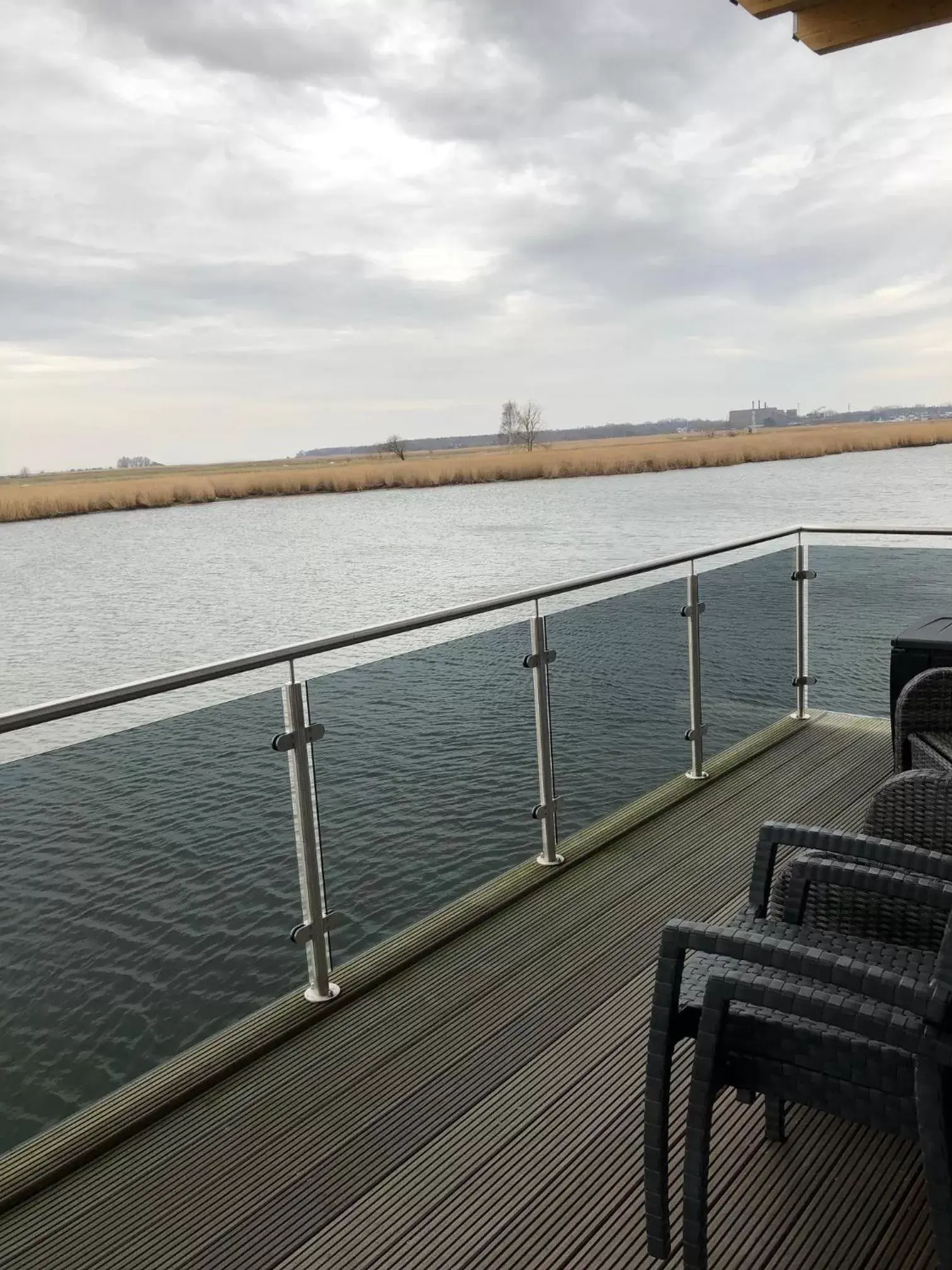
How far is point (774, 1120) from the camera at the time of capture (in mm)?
1857

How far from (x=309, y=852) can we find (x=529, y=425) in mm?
22107

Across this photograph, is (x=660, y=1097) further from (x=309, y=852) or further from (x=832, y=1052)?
(x=309, y=852)

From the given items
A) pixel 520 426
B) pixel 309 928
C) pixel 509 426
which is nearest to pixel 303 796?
pixel 309 928

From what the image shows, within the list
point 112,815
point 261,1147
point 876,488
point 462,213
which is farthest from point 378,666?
point 462,213

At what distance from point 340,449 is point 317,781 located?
22820 mm

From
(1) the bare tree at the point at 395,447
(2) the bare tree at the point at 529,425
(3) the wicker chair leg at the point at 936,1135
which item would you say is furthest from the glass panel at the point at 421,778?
(1) the bare tree at the point at 395,447

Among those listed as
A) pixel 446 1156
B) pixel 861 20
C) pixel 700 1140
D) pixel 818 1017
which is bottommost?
pixel 446 1156

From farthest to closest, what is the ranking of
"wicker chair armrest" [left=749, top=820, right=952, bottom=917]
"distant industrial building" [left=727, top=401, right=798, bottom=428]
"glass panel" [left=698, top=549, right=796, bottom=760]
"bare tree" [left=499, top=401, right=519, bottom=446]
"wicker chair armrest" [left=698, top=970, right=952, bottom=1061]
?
"bare tree" [left=499, top=401, right=519, bottom=446], "distant industrial building" [left=727, top=401, right=798, bottom=428], "glass panel" [left=698, top=549, right=796, bottom=760], "wicker chair armrest" [left=749, top=820, right=952, bottom=917], "wicker chair armrest" [left=698, top=970, right=952, bottom=1061]

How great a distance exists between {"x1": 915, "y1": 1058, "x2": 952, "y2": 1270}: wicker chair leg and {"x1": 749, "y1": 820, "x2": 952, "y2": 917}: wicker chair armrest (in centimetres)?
43

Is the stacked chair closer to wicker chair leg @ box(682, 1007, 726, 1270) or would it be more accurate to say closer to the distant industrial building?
wicker chair leg @ box(682, 1007, 726, 1270)

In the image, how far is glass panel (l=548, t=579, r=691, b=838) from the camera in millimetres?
3234

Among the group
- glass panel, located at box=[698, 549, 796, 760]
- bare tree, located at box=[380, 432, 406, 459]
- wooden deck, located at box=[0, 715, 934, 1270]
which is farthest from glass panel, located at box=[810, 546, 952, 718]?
bare tree, located at box=[380, 432, 406, 459]

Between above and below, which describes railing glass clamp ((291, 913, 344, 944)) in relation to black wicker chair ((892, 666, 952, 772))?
below

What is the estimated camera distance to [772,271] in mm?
32500
